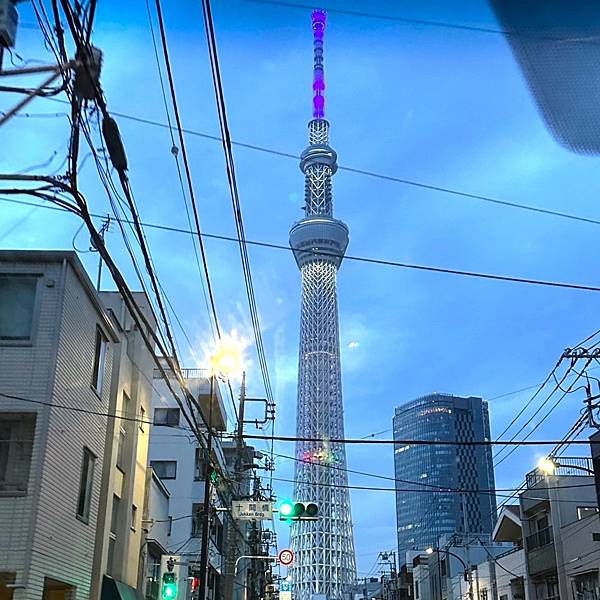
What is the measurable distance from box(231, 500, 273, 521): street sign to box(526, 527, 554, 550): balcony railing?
19.3 m

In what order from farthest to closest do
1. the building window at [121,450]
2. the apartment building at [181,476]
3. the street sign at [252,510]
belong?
the apartment building at [181,476]
the street sign at [252,510]
the building window at [121,450]

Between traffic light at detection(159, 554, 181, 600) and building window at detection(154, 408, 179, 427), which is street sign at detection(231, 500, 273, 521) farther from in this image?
building window at detection(154, 408, 179, 427)

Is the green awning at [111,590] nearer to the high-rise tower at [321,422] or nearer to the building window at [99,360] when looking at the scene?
the building window at [99,360]

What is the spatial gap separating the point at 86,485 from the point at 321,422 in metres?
117

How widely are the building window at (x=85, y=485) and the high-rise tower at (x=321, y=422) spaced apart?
113 meters

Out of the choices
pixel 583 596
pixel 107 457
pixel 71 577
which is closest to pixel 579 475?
pixel 583 596

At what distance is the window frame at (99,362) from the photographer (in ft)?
59.6

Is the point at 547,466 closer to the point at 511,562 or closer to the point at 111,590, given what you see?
the point at 511,562

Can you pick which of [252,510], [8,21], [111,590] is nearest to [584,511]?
[252,510]

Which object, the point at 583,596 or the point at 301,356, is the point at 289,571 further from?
the point at 583,596

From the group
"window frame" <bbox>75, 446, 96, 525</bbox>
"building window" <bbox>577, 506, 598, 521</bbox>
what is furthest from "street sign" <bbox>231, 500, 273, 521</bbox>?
"building window" <bbox>577, 506, 598, 521</bbox>

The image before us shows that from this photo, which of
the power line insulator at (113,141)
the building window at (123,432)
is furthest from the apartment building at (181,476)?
the power line insulator at (113,141)

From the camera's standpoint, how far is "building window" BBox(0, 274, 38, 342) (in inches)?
616

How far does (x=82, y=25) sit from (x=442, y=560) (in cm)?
5985
